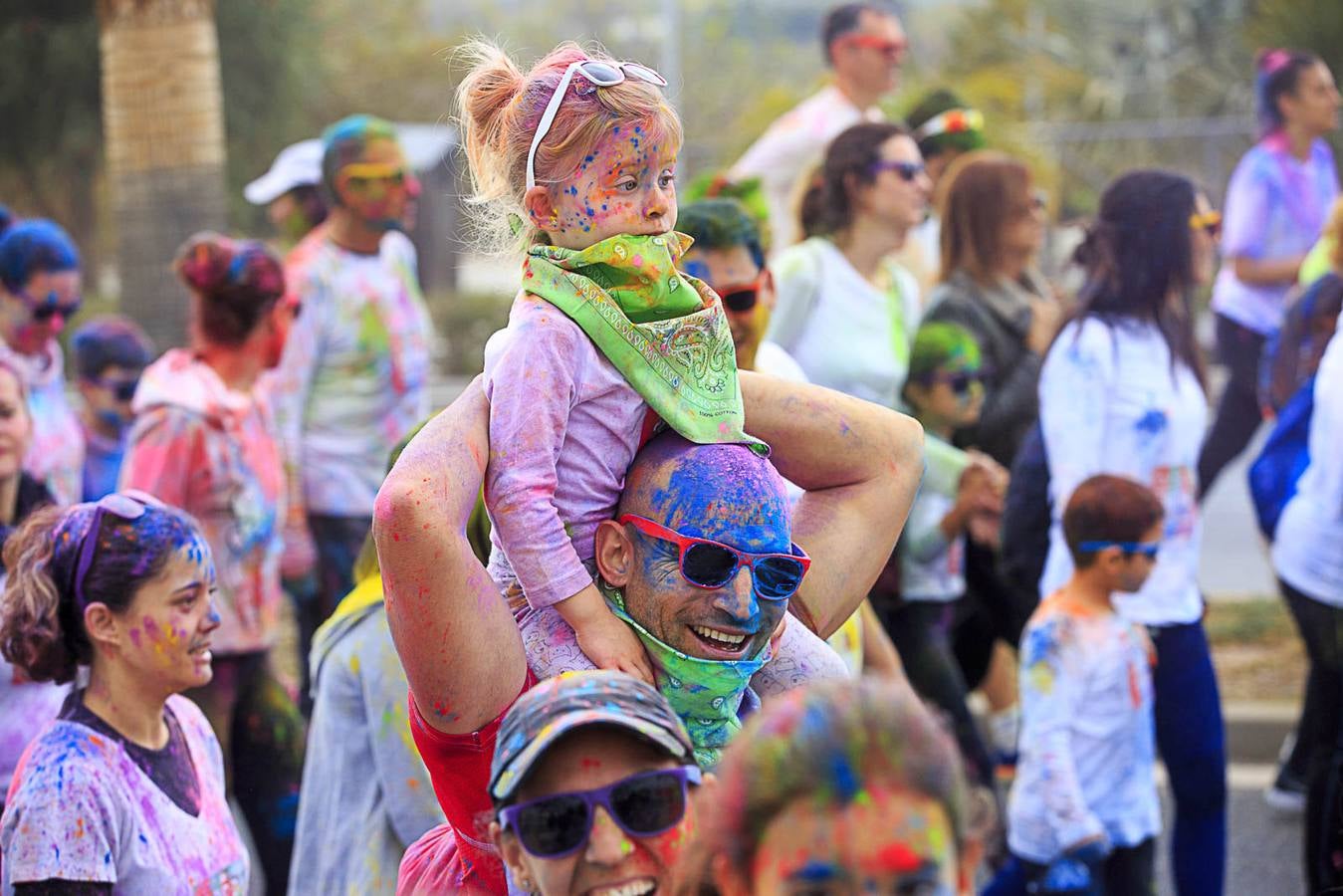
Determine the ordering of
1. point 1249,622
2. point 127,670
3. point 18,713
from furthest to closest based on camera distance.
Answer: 1. point 1249,622
2. point 18,713
3. point 127,670

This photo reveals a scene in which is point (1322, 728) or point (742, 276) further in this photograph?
A: point (1322, 728)

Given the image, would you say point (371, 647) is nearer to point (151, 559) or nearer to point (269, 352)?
point (151, 559)

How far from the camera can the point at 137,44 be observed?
956 cm

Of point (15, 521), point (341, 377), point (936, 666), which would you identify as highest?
point (15, 521)

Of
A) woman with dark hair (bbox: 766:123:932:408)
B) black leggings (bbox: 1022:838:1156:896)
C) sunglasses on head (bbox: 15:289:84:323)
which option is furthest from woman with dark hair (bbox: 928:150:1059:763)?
sunglasses on head (bbox: 15:289:84:323)

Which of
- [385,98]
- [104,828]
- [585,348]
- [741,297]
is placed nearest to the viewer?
[585,348]

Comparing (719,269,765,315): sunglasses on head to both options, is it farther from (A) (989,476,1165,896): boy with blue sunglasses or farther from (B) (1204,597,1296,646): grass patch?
(B) (1204,597,1296,646): grass patch

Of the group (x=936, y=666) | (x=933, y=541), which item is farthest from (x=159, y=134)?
(x=936, y=666)

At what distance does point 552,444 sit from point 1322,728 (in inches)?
161

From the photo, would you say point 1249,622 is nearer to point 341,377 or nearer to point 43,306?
point 341,377

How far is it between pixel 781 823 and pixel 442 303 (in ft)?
65.4

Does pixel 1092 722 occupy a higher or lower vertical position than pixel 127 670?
lower

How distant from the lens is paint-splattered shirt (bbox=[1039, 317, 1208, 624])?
16.7 ft

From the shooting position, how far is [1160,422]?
16.7 ft
